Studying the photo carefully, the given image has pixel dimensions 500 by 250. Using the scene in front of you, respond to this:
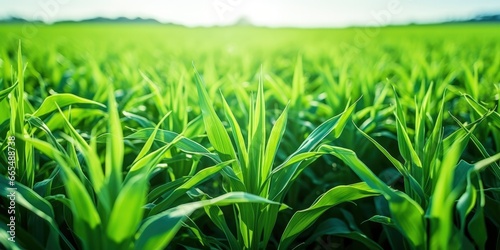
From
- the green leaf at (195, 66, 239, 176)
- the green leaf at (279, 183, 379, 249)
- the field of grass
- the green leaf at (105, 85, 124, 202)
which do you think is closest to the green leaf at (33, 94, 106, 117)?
the field of grass

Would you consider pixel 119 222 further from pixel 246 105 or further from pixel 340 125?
pixel 246 105

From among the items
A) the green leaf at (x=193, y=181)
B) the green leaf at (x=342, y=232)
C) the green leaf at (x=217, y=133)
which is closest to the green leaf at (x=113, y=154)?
the green leaf at (x=193, y=181)

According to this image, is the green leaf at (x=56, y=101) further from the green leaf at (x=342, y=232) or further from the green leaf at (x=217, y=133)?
the green leaf at (x=342, y=232)

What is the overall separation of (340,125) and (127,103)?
994 mm

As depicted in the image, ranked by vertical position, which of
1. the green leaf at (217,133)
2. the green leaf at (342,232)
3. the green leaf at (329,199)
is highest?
the green leaf at (217,133)

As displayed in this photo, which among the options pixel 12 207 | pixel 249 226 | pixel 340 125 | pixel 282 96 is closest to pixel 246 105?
pixel 282 96

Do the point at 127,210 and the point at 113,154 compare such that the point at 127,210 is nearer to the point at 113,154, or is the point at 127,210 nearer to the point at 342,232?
the point at 113,154

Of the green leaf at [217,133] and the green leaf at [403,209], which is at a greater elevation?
the green leaf at [217,133]

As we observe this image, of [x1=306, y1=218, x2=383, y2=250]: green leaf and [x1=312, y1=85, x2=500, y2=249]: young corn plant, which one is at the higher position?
[x1=312, y1=85, x2=500, y2=249]: young corn plant

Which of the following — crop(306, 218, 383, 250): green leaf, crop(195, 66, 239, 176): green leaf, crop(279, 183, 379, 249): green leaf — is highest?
crop(195, 66, 239, 176): green leaf

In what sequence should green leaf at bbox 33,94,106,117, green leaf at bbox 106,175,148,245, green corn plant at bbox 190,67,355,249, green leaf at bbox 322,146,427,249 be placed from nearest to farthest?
green leaf at bbox 106,175,148,245, green leaf at bbox 322,146,427,249, green corn plant at bbox 190,67,355,249, green leaf at bbox 33,94,106,117

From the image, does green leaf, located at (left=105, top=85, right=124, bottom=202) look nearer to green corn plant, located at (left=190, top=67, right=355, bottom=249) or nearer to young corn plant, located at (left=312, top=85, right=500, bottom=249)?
green corn plant, located at (left=190, top=67, right=355, bottom=249)

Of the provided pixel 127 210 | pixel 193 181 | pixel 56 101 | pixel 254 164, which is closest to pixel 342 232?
pixel 254 164

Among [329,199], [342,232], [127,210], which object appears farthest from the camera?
[342,232]
